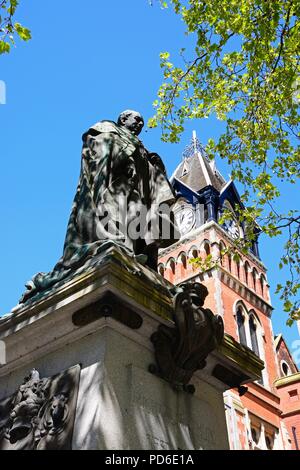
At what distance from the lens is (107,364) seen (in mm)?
2744

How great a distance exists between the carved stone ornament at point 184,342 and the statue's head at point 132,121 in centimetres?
183

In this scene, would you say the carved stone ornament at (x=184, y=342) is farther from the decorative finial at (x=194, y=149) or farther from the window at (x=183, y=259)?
the decorative finial at (x=194, y=149)

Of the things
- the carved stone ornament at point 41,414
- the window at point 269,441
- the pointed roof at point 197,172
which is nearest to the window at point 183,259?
the pointed roof at point 197,172

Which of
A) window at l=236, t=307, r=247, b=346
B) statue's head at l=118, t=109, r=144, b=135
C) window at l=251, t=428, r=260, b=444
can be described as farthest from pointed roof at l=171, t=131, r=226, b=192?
statue's head at l=118, t=109, r=144, b=135

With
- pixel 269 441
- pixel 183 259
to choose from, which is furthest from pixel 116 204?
pixel 183 259

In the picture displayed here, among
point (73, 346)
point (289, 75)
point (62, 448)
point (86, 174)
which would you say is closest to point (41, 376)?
point (73, 346)

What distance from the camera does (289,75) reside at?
8.27m

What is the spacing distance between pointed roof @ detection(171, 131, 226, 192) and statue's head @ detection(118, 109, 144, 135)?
3515 cm

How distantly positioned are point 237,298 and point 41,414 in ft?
103

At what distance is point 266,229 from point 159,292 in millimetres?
6540

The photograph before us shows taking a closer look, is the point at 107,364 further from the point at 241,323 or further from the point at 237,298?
the point at 237,298

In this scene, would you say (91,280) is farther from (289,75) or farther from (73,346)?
(289,75)

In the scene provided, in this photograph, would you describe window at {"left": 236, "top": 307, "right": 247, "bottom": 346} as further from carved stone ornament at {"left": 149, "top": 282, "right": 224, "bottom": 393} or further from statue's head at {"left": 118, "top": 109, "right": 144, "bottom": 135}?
carved stone ornament at {"left": 149, "top": 282, "right": 224, "bottom": 393}
